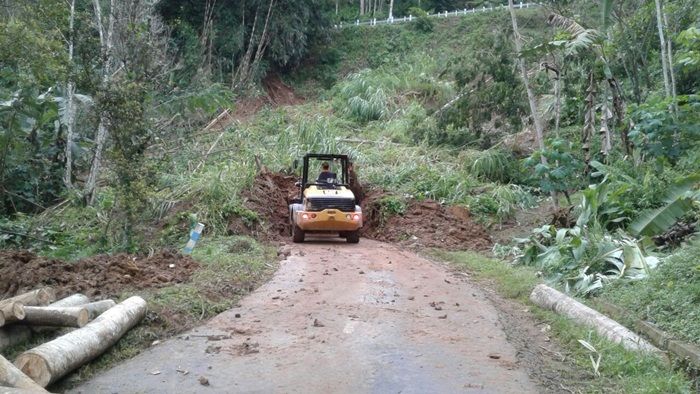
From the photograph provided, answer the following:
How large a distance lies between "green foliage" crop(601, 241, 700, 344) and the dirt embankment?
25.8ft

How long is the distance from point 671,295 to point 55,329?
713cm

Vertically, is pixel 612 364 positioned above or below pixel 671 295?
below

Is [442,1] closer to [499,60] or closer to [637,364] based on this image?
[499,60]

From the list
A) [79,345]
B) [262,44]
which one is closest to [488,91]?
[79,345]

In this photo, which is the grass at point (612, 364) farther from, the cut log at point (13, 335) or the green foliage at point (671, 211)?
the cut log at point (13, 335)

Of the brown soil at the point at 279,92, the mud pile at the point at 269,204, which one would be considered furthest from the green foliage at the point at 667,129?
the brown soil at the point at 279,92

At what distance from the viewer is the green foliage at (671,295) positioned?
→ 8.00m

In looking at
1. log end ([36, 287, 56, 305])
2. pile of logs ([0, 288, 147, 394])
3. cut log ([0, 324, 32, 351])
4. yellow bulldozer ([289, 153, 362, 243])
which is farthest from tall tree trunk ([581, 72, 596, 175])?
cut log ([0, 324, 32, 351])

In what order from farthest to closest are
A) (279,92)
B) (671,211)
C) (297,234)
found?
(279,92) < (297,234) < (671,211)

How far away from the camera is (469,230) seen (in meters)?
19.0

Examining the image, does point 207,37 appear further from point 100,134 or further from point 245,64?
point 100,134

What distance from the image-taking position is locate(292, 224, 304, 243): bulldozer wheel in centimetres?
1791

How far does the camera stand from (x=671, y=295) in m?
8.77

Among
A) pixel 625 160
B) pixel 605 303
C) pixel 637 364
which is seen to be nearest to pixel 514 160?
pixel 625 160
